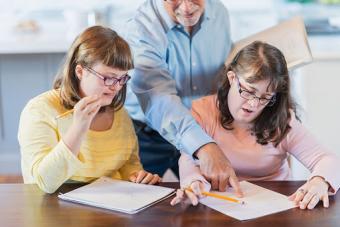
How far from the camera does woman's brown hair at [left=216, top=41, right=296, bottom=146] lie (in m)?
1.68

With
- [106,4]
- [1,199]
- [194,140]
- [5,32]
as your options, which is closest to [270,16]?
[106,4]

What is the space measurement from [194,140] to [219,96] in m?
0.23

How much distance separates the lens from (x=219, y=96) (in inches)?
72.3

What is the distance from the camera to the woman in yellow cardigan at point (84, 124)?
1534 millimetres

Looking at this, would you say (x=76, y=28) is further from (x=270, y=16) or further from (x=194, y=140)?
(x=194, y=140)

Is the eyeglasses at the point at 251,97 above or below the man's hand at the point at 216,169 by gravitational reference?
above

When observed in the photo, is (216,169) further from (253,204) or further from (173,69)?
(173,69)

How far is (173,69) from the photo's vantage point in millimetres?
2047

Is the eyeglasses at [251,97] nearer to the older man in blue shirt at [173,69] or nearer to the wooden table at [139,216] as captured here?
the older man in blue shirt at [173,69]

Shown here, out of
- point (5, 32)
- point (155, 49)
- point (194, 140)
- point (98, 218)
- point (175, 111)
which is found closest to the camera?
point (98, 218)

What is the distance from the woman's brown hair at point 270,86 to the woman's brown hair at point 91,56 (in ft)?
1.08

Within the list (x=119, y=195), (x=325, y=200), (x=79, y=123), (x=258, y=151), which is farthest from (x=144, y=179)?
(x=325, y=200)

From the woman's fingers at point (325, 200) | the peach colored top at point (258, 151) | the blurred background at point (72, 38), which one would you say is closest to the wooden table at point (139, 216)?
the woman's fingers at point (325, 200)

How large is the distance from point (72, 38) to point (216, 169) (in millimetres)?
1922
